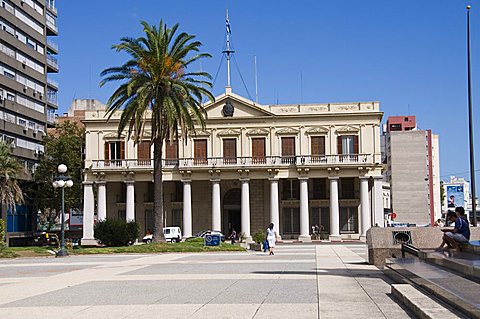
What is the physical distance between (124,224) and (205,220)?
2317 centimetres

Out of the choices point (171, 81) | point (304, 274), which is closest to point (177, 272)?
point (304, 274)

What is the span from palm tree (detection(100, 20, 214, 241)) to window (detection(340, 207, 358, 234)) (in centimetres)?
2673

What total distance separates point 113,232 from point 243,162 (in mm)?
22499

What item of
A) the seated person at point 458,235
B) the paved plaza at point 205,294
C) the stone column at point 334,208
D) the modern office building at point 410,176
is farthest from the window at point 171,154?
the modern office building at point 410,176

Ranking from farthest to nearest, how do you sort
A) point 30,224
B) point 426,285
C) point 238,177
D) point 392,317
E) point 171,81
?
point 30,224
point 238,177
point 171,81
point 426,285
point 392,317

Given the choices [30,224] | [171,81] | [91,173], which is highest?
[171,81]

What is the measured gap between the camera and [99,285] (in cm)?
1722

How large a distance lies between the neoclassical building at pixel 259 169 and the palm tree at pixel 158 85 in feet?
66.0

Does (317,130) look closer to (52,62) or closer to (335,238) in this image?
(335,238)

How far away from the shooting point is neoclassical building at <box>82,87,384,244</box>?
65.1 meters

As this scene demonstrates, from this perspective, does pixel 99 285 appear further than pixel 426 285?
Yes

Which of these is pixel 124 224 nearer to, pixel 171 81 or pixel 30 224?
pixel 171 81

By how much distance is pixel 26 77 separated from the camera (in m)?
71.0

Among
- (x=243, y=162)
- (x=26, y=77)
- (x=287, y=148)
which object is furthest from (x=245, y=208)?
(x=26, y=77)
